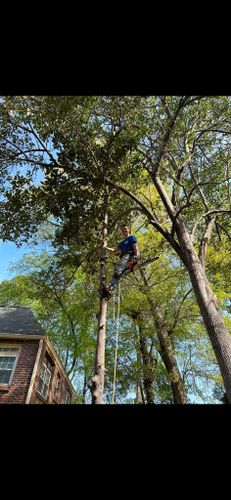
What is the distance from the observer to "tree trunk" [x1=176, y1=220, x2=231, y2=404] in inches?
236

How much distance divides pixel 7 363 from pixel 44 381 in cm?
211

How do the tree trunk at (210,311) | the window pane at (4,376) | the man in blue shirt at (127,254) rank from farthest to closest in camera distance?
the window pane at (4,376), the man in blue shirt at (127,254), the tree trunk at (210,311)

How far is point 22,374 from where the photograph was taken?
11.8 m

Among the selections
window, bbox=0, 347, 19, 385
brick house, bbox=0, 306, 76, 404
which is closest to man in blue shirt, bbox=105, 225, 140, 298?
brick house, bbox=0, 306, 76, 404

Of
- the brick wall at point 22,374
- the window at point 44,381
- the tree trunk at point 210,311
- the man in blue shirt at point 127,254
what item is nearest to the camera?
the tree trunk at point 210,311

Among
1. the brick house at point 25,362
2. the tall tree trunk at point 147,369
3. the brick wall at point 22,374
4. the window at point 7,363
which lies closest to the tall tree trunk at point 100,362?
the brick house at point 25,362

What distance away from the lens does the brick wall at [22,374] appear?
37.1 ft

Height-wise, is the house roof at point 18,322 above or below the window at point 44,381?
above

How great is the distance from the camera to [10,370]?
12055mm

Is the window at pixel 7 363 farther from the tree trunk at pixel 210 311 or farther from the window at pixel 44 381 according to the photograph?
the tree trunk at pixel 210 311
